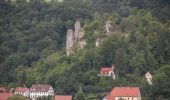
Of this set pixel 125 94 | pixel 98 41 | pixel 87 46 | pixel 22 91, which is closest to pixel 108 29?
pixel 98 41

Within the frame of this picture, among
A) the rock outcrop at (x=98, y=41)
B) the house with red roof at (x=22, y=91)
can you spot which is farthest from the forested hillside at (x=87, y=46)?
the house with red roof at (x=22, y=91)

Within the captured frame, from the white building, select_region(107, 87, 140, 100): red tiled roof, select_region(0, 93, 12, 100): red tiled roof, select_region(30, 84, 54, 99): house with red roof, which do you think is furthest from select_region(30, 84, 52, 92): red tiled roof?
the white building

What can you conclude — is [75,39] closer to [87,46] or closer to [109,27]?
[87,46]

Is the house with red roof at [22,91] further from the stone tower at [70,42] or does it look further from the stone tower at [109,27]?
the stone tower at [109,27]

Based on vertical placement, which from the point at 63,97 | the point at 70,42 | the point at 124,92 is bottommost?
the point at 63,97

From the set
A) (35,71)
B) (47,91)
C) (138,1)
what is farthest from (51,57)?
(138,1)

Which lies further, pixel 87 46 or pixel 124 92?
pixel 87 46

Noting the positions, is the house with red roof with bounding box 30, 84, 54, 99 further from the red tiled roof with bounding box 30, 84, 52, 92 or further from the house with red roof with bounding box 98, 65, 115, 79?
the house with red roof with bounding box 98, 65, 115, 79
